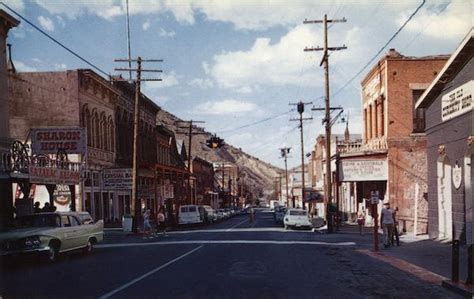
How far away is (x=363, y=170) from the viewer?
3631cm

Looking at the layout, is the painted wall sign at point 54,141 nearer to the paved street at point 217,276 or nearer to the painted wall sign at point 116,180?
the painted wall sign at point 116,180

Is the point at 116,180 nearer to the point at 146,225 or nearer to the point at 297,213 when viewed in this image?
the point at 146,225

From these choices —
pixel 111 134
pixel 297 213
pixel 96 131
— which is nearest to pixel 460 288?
pixel 297 213

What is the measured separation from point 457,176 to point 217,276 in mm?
11827

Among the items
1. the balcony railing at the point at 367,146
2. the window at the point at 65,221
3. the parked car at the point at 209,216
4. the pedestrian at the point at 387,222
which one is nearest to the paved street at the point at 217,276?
the window at the point at 65,221

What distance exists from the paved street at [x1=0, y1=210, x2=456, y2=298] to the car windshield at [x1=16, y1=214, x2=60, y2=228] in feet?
4.04

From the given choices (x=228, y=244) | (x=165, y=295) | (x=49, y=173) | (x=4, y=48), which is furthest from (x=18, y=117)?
(x=165, y=295)

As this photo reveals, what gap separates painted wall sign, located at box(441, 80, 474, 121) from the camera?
2005 centimetres

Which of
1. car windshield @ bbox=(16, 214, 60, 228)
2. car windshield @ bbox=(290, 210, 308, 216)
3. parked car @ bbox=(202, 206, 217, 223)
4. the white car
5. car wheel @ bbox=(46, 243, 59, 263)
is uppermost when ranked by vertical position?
car windshield @ bbox=(16, 214, 60, 228)

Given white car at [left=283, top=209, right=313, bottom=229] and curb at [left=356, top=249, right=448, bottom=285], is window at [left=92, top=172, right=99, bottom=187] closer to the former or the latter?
white car at [left=283, top=209, right=313, bottom=229]

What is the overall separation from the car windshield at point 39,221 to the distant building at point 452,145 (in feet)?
41.1


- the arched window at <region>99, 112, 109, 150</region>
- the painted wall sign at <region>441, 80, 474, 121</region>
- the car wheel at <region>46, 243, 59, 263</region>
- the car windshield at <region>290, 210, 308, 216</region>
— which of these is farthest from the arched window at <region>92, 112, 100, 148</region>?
the painted wall sign at <region>441, 80, 474, 121</region>

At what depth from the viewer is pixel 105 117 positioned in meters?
43.7

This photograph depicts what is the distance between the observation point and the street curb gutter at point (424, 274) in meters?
11.7
